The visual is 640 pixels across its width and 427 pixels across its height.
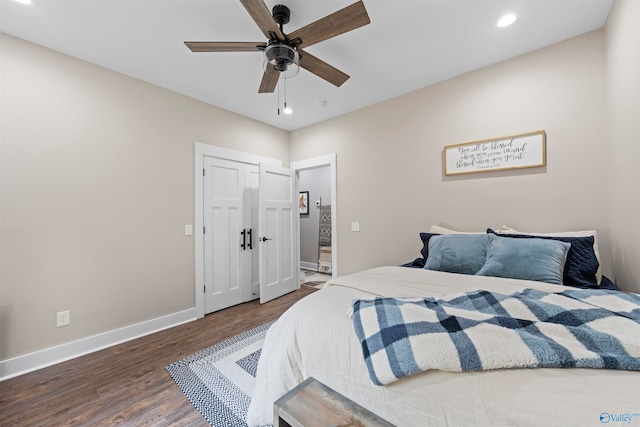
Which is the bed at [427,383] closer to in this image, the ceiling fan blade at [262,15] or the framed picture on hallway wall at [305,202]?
the ceiling fan blade at [262,15]

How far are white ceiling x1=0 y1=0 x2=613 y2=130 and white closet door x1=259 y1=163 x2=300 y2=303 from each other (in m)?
1.29

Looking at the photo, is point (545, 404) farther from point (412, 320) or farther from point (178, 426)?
point (178, 426)

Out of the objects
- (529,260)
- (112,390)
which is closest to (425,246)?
(529,260)

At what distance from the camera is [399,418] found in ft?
2.68

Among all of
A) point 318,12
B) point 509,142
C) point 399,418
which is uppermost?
point 318,12

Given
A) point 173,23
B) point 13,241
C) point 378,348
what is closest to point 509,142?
point 378,348

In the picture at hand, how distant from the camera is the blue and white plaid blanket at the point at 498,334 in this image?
0.74 meters

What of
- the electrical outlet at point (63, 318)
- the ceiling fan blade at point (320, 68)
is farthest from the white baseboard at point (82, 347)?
the ceiling fan blade at point (320, 68)

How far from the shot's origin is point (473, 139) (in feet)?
8.38

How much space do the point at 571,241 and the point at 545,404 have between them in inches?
67.1

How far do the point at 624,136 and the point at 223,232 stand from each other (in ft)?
12.2

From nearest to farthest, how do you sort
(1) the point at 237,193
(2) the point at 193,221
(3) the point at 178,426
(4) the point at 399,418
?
1. (4) the point at 399,418
2. (3) the point at 178,426
3. (2) the point at 193,221
4. (1) the point at 237,193

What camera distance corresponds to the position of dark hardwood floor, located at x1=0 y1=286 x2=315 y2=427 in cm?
152

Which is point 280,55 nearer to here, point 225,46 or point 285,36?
point 285,36
